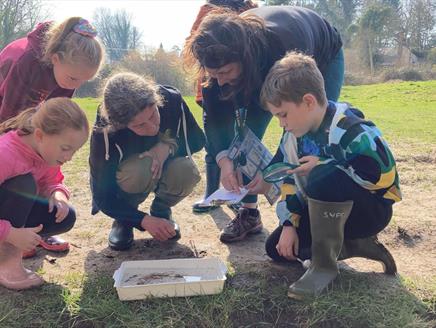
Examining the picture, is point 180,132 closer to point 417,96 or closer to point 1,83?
point 1,83

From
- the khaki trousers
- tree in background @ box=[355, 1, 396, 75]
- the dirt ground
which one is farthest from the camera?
tree in background @ box=[355, 1, 396, 75]

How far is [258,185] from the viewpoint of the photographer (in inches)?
111

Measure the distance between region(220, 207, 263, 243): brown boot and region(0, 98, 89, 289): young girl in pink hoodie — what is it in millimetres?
1068

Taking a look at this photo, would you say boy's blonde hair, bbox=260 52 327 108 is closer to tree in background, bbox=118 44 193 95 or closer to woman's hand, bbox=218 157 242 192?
woman's hand, bbox=218 157 242 192

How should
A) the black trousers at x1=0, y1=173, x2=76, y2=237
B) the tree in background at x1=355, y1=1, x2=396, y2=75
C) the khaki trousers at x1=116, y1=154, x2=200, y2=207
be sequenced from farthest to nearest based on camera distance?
the tree in background at x1=355, y1=1, x2=396, y2=75, the khaki trousers at x1=116, y1=154, x2=200, y2=207, the black trousers at x1=0, y1=173, x2=76, y2=237

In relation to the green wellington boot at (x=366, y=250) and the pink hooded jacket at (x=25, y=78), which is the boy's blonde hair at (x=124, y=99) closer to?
the pink hooded jacket at (x=25, y=78)

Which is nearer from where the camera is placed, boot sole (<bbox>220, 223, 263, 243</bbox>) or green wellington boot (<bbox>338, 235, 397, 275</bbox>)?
green wellington boot (<bbox>338, 235, 397, 275</bbox>)

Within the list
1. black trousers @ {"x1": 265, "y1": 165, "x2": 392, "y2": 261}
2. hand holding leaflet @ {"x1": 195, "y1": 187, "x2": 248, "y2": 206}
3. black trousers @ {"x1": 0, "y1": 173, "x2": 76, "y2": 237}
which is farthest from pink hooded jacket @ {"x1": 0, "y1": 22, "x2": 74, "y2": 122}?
black trousers @ {"x1": 265, "y1": 165, "x2": 392, "y2": 261}

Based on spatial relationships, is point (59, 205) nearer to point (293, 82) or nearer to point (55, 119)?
point (55, 119)

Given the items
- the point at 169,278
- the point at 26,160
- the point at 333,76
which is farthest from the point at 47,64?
the point at 333,76

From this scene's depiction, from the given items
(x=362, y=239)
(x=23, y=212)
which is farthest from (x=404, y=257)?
(x=23, y=212)

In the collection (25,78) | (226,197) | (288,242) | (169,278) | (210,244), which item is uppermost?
(25,78)

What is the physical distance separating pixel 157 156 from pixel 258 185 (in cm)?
60

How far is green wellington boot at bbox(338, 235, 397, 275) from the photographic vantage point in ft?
7.73
